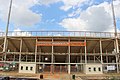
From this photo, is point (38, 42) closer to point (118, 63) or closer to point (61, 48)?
point (61, 48)

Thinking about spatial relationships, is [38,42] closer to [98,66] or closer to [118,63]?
[98,66]

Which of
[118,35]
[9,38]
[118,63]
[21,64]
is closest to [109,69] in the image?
[118,63]

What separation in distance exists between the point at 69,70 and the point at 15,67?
13.7m

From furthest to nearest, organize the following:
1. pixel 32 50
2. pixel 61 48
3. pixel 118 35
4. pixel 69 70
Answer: pixel 32 50
pixel 61 48
pixel 118 35
pixel 69 70

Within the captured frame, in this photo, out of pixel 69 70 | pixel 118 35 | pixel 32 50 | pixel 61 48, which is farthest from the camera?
pixel 32 50

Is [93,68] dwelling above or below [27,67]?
below

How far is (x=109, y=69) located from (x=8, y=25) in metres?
23.9

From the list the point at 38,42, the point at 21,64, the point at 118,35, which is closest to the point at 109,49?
the point at 118,35

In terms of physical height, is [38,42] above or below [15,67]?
above

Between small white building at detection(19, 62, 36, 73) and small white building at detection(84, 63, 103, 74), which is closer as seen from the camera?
small white building at detection(84, 63, 103, 74)

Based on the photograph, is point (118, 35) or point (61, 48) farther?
point (61, 48)

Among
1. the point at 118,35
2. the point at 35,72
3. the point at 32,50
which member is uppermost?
the point at 118,35

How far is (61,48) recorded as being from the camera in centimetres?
4575

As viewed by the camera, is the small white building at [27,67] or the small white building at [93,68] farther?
the small white building at [27,67]
